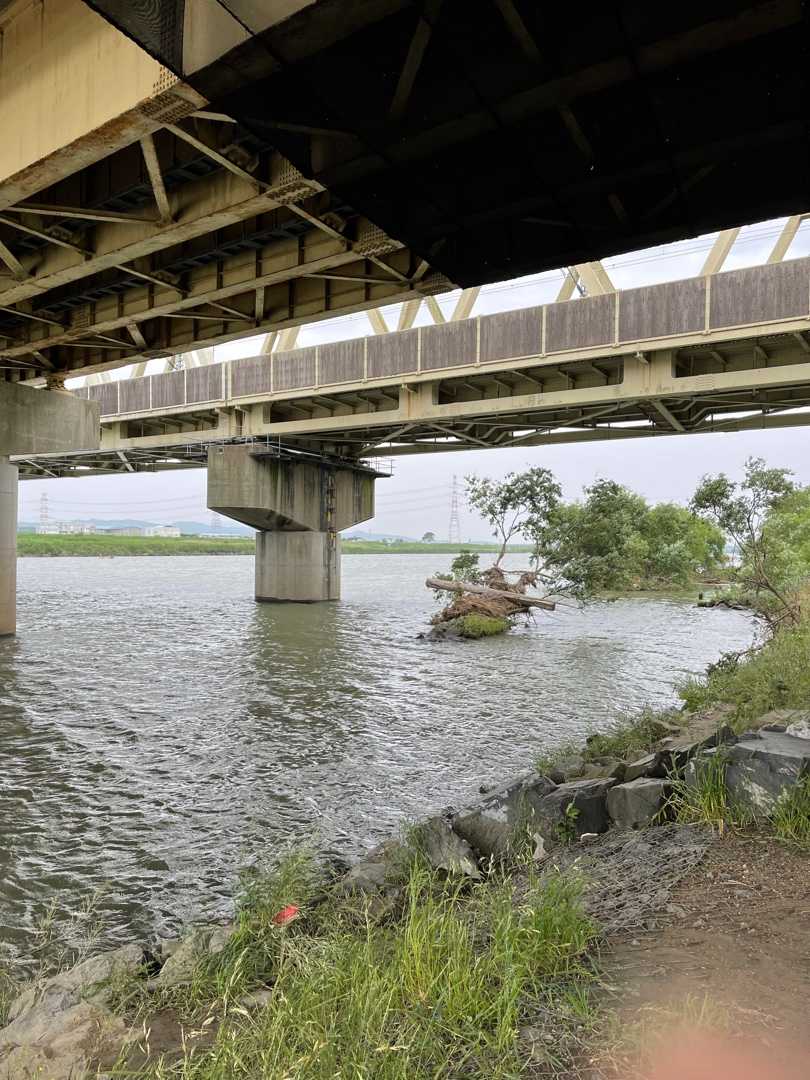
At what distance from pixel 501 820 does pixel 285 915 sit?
2.29 m

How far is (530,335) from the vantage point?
2055 cm

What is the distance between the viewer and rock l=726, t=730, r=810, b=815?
5.26 meters

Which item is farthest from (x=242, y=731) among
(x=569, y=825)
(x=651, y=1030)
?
(x=651, y=1030)

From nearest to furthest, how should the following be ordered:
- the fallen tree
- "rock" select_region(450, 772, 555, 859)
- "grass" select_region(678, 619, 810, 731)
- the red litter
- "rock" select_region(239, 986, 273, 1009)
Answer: "rock" select_region(239, 986, 273, 1009), the red litter, "rock" select_region(450, 772, 555, 859), "grass" select_region(678, 619, 810, 731), the fallen tree

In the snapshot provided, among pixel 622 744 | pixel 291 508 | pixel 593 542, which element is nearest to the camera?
pixel 622 744

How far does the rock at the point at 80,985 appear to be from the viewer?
150 inches

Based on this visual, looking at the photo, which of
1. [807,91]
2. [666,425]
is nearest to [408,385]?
[666,425]

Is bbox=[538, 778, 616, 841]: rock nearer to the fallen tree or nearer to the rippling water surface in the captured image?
the rippling water surface

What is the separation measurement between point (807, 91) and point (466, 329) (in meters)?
17.2

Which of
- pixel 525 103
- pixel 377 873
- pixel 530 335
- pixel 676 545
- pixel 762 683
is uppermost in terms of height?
pixel 530 335

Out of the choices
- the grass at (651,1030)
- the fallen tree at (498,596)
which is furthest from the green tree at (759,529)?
the grass at (651,1030)

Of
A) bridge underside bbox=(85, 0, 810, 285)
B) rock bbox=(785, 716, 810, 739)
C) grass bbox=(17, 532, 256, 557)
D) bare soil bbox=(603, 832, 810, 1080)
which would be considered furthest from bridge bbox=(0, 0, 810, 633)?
grass bbox=(17, 532, 256, 557)

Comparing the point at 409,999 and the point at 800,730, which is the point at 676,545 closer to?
the point at 800,730

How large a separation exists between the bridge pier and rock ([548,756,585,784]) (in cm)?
2342
